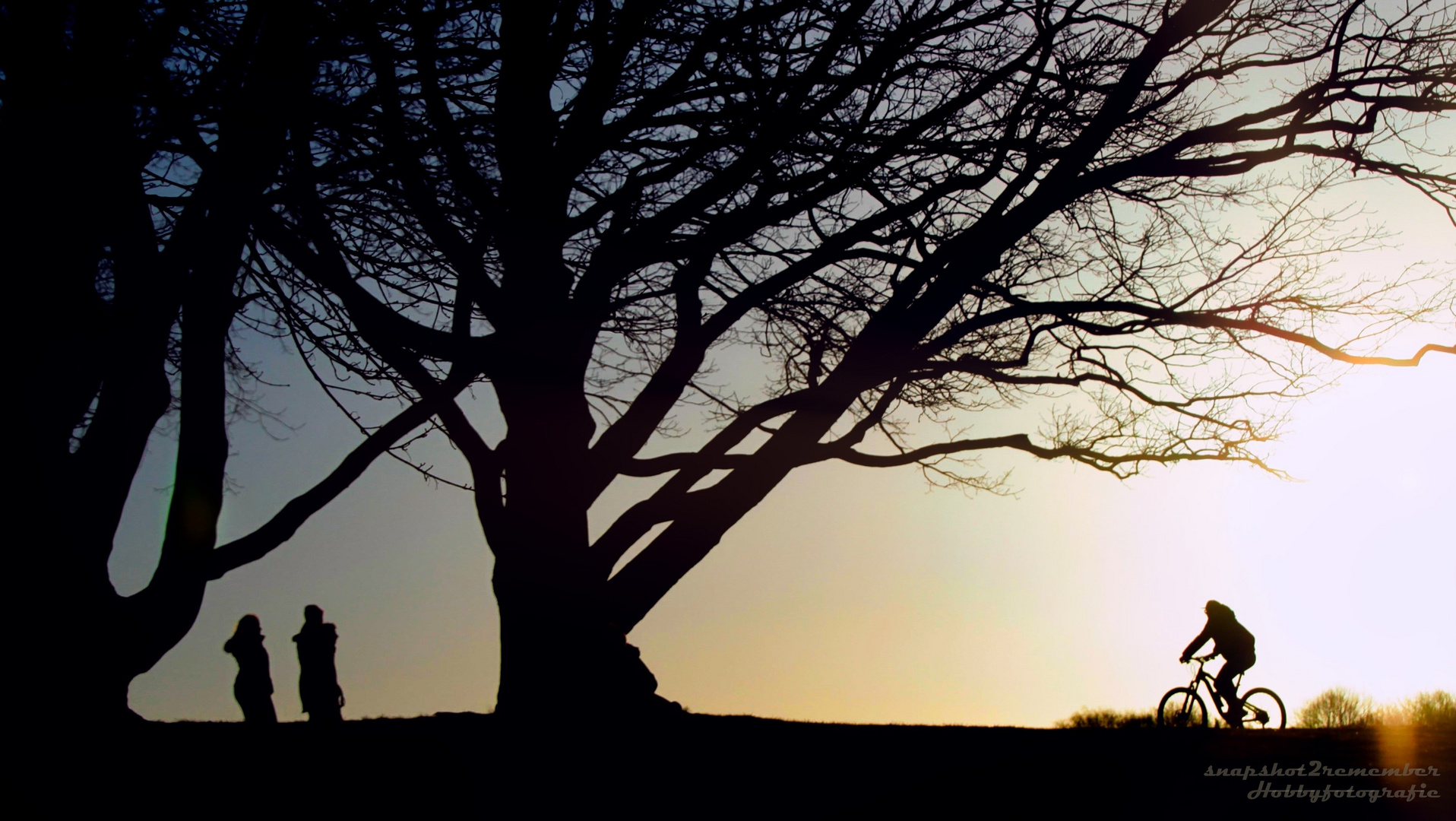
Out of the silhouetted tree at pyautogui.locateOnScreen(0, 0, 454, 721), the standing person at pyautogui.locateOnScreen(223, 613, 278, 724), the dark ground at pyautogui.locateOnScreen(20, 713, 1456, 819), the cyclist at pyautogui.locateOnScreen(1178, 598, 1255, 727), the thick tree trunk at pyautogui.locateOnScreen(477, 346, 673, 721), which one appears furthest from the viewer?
the cyclist at pyautogui.locateOnScreen(1178, 598, 1255, 727)

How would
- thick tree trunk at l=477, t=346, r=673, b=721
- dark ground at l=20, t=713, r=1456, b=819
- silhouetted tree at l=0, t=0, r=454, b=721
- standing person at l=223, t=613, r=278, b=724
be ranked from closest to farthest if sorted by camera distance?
silhouetted tree at l=0, t=0, r=454, b=721 → dark ground at l=20, t=713, r=1456, b=819 → thick tree trunk at l=477, t=346, r=673, b=721 → standing person at l=223, t=613, r=278, b=724

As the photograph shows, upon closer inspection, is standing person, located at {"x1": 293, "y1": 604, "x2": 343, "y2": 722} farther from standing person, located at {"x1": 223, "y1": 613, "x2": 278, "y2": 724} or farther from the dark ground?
the dark ground

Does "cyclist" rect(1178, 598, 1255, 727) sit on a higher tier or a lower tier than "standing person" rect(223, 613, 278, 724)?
higher

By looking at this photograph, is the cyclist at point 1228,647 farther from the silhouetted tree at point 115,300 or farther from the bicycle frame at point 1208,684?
the silhouetted tree at point 115,300

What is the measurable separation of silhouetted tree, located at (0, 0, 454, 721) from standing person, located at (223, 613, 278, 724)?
5572 millimetres

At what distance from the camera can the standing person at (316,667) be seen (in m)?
10.9

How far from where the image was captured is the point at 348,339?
24.4 ft

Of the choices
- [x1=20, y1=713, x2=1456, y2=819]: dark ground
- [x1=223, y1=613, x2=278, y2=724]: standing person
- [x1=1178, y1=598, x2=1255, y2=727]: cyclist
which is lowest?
[x1=20, y1=713, x2=1456, y2=819]: dark ground

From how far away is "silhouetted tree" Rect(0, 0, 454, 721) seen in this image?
437cm

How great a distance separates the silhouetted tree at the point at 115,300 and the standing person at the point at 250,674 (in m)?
5.57

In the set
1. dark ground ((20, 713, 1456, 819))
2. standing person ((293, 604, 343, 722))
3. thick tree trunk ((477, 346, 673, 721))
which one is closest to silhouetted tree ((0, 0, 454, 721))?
dark ground ((20, 713, 1456, 819))

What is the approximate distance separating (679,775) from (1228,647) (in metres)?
8.65

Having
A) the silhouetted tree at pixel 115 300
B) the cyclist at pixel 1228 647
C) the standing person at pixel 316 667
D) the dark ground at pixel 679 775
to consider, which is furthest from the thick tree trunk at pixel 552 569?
the cyclist at pixel 1228 647

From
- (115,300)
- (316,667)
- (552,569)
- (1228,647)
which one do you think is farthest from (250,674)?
(1228,647)
